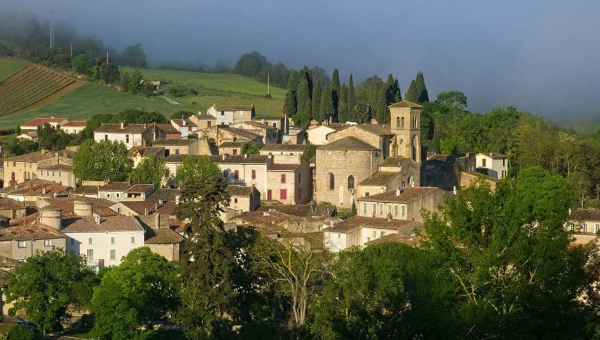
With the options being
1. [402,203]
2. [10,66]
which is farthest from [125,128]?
[10,66]

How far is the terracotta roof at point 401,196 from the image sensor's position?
53781 mm

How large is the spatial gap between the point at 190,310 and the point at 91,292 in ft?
20.5

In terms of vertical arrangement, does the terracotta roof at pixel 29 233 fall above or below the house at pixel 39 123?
below

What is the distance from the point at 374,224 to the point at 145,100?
6159 cm

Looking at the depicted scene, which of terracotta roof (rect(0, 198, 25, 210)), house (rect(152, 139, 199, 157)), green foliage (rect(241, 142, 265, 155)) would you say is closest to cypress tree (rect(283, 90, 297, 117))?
green foliage (rect(241, 142, 265, 155))

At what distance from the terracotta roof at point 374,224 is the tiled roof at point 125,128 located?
2669cm

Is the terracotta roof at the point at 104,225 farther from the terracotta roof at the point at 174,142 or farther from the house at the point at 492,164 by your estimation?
the house at the point at 492,164

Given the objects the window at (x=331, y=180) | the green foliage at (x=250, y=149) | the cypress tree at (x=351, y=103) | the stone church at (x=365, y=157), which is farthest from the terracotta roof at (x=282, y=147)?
the cypress tree at (x=351, y=103)

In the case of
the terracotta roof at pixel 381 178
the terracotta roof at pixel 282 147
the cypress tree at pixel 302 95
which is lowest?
the terracotta roof at pixel 381 178

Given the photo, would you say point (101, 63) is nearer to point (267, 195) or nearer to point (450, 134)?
point (450, 134)

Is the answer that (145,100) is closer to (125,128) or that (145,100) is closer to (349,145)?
(125,128)

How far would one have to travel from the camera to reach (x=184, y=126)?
80125mm

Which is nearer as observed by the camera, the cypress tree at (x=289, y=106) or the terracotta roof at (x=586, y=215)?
the terracotta roof at (x=586, y=215)

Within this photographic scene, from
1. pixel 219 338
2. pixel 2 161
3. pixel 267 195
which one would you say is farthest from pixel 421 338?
pixel 2 161
